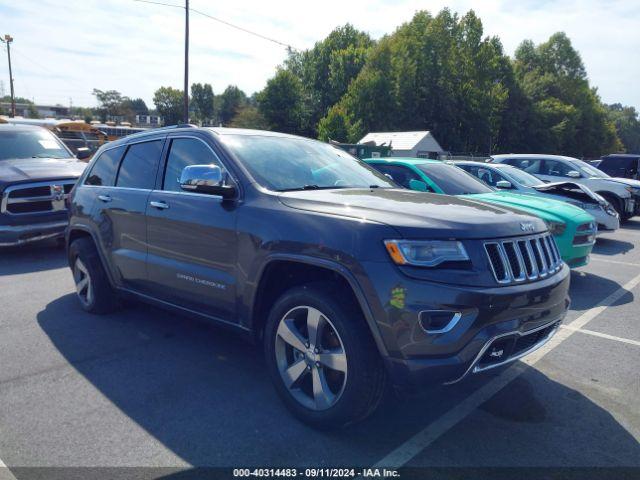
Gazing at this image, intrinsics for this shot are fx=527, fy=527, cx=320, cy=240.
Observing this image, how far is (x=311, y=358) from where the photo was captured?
9.95 feet

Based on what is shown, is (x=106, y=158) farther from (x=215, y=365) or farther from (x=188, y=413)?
(x=188, y=413)

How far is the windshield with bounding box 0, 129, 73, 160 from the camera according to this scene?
345 inches

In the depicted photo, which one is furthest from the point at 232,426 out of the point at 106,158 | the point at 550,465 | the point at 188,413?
the point at 106,158

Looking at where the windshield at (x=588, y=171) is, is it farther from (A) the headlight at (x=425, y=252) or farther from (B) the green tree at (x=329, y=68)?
(B) the green tree at (x=329, y=68)

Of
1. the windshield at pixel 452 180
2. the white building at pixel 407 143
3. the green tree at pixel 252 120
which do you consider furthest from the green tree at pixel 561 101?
the windshield at pixel 452 180

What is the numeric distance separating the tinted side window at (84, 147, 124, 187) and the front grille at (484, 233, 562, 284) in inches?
138

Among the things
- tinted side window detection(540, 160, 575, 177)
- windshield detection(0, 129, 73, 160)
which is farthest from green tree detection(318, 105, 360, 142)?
windshield detection(0, 129, 73, 160)

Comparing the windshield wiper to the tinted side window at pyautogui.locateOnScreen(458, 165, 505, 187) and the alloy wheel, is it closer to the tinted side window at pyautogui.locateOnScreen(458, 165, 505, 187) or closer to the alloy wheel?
the alloy wheel

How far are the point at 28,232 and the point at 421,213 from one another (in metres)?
6.62

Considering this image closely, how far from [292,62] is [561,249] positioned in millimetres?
62809

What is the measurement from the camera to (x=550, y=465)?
9.13 ft

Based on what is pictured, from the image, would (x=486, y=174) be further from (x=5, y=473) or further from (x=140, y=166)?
(x=5, y=473)

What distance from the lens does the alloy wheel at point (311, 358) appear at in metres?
2.94

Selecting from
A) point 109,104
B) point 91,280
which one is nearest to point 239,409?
point 91,280
